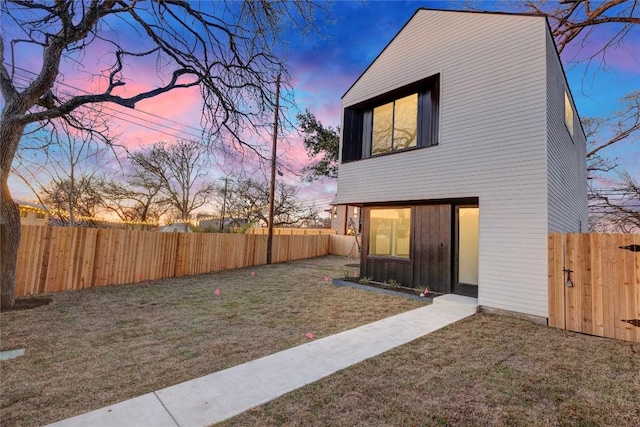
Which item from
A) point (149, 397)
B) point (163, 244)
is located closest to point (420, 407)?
point (149, 397)

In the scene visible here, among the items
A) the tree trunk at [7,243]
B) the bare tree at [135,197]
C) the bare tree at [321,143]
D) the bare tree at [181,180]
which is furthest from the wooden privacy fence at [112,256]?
the bare tree at [181,180]

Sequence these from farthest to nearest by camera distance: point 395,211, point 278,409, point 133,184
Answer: point 133,184 → point 395,211 → point 278,409

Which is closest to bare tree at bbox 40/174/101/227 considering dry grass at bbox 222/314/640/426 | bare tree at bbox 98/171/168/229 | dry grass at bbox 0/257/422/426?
bare tree at bbox 98/171/168/229

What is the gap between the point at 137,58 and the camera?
4.68m

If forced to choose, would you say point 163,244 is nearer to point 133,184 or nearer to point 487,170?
point 487,170

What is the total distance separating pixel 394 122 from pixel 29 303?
359 inches

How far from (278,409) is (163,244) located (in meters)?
8.24

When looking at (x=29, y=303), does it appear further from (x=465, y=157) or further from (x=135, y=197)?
(x=135, y=197)

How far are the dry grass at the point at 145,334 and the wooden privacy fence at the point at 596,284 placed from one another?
2.54 m

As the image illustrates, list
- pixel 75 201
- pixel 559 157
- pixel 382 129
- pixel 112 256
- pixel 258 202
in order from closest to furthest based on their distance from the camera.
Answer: pixel 559 157 < pixel 112 256 < pixel 382 129 < pixel 75 201 < pixel 258 202

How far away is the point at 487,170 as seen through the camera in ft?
19.5

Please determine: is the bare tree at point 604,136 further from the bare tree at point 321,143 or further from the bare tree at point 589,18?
the bare tree at point 321,143

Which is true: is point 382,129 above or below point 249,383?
above

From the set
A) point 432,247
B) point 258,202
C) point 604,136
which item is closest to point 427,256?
point 432,247
